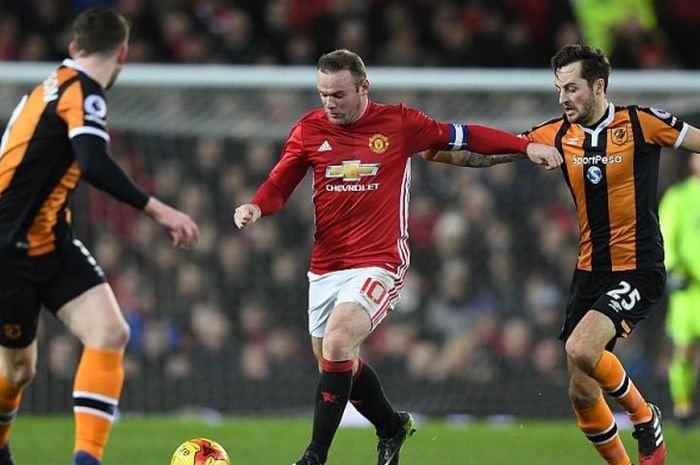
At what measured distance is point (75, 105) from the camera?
7.38 m

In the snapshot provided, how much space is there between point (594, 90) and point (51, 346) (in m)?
7.18

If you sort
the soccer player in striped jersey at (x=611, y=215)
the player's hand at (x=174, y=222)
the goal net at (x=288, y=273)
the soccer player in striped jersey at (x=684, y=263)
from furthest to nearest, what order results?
the goal net at (x=288, y=273) → the soccer player in striped jersey at (x=684, y=263) → the soccer player in striped jersey at (x=611, y=215) → the player's hand at (x=174, y=222)

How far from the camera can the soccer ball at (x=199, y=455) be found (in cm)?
761

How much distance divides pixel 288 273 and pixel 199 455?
679 cm

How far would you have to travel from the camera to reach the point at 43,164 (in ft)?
24.9

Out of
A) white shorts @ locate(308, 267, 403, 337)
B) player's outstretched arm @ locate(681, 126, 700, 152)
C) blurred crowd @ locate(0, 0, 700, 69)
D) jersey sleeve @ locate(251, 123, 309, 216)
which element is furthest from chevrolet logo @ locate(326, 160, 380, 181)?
blurred crowd @ locate(0, 0, 700, 69)

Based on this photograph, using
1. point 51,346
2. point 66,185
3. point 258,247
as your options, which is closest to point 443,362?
point 258,247

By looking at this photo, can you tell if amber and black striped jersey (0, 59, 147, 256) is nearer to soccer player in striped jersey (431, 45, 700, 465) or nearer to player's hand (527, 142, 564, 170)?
player's hand (527, 142, 564, 170)

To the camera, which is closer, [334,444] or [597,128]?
[597,128]

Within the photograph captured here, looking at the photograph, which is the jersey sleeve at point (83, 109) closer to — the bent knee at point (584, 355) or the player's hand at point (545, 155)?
the player's hand at point (545, 155)

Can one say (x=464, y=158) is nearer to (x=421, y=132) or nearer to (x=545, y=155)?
(x=421, y=132)

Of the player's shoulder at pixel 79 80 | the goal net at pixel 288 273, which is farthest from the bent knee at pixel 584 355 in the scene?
the goal net at pixel 288 273

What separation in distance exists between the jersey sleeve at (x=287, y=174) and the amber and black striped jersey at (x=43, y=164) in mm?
1013

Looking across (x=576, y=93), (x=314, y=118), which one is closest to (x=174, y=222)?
(x=314, y=118)
